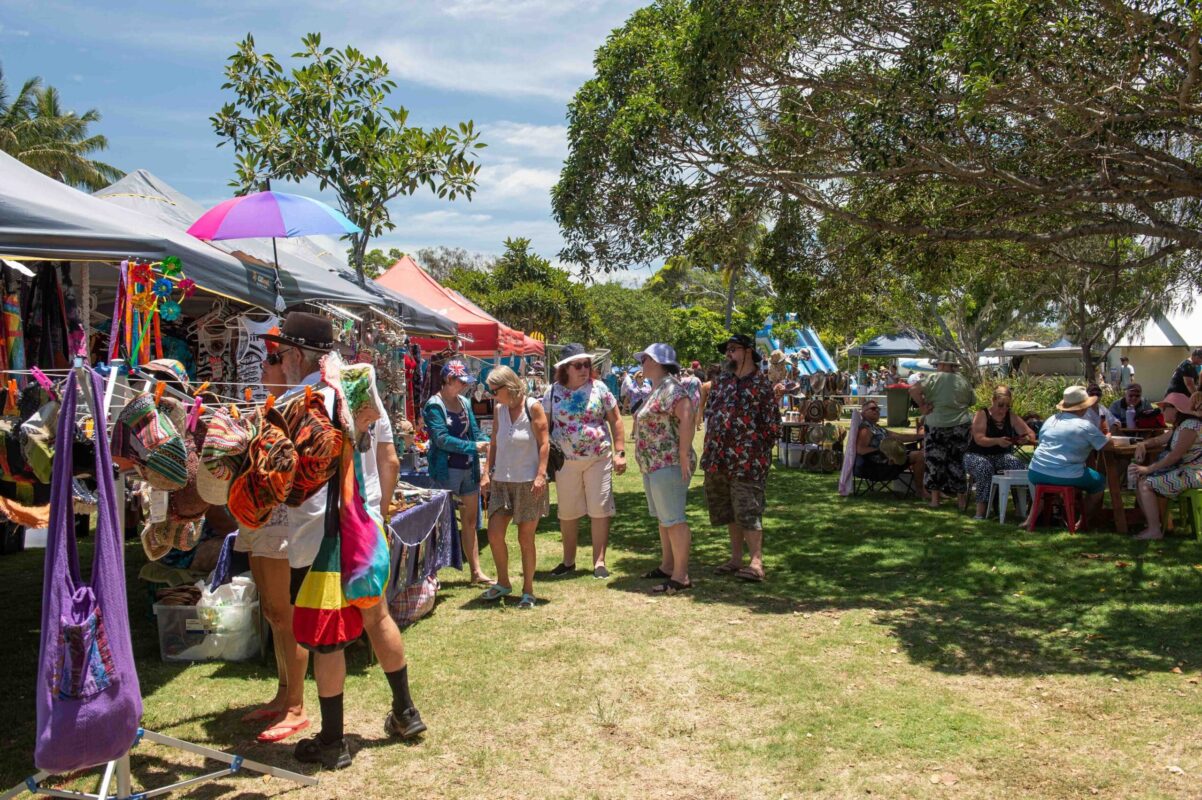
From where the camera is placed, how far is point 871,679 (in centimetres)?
484

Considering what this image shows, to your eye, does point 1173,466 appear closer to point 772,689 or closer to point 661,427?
point 661,427

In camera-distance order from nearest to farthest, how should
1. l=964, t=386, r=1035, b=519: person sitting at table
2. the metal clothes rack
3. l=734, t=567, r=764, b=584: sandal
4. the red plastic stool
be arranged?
the metal clothes rack → l=734, t=567, r=764, b=584: sandal → the red plastic stool → l=964, t=386, r=1035, b=519: person sitting at table

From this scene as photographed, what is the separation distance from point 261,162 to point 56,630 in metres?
7.53

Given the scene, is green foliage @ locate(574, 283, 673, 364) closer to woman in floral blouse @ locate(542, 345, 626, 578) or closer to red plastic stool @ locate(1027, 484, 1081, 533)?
red plastic stool @ locate(1027, 484, 1081, 533)

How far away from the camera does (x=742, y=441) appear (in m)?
6.87

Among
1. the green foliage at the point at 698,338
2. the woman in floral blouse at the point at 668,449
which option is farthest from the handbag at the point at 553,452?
the green foliage at the point at 698,338

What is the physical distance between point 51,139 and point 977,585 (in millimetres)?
44296

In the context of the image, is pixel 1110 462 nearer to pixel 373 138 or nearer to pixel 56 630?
pixel 373 138

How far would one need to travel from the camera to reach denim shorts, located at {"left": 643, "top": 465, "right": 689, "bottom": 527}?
660 cm

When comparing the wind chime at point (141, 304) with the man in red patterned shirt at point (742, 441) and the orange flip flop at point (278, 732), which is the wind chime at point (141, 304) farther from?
the man in red patterned shirt at point (742, 441)

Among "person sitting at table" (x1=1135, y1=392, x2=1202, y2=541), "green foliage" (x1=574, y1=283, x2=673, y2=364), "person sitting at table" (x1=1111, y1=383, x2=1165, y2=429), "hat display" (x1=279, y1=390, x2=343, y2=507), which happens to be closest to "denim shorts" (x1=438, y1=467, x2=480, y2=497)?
"hat display" (x1=279, y1=390, x2=343, y2=507)

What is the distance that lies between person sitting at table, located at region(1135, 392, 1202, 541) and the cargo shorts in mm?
3691

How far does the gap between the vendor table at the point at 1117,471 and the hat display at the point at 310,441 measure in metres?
7.50

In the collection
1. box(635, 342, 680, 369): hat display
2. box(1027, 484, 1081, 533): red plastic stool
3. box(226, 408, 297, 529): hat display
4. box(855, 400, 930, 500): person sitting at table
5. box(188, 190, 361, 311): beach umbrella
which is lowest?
box(1027, 484, 1081, 533): red plastic stool
